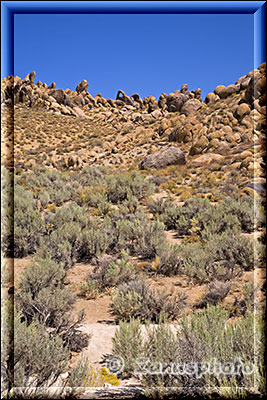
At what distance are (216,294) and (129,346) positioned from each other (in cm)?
160

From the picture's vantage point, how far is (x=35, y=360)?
195 centimetres

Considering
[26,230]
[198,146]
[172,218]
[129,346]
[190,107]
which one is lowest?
[129,346]

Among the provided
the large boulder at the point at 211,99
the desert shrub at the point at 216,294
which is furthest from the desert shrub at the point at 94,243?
the large boulder at the point at 211,99

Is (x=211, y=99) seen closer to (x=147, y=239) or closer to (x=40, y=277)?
(x=147, y=239)

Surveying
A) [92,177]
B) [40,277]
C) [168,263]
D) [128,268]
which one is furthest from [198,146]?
[40,277]

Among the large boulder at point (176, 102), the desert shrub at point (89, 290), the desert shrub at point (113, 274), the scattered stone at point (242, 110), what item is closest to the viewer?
the desert shrub at point (89, 290)

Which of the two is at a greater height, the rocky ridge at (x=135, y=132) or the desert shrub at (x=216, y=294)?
the rocky ridge at (x=135, y=132)

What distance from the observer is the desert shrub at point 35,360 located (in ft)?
5.99

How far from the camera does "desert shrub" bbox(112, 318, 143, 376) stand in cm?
200

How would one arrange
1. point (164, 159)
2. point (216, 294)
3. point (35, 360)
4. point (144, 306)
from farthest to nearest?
point (164, 159) → point (216, 294) → point (144, 306) → point (35, 360)

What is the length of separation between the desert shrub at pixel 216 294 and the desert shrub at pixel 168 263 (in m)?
0.82

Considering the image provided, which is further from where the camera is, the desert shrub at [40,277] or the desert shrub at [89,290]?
the desert shrub at [89,290]

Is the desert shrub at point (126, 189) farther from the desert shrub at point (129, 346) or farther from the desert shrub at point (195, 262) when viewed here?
the desert shrub at point (129, 346)

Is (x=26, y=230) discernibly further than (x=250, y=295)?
Yes
